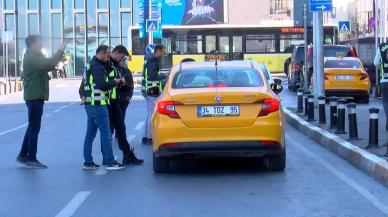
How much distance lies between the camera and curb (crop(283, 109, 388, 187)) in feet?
29.6

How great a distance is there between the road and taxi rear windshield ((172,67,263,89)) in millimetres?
1209

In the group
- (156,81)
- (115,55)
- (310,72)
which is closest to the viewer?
(115,55)

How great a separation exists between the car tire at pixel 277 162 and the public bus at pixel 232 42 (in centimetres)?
3043

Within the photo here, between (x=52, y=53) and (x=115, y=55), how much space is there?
98 centimetres

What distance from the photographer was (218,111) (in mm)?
9062

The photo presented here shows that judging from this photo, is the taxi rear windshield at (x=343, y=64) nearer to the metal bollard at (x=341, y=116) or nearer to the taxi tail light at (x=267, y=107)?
the metal bollard at (x=341, y=116)

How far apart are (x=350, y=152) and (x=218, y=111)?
2.67 metres

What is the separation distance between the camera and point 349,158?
35.2 feet

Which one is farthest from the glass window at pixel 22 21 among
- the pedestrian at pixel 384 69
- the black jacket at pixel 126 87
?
the pedestrian at pixel 384 69

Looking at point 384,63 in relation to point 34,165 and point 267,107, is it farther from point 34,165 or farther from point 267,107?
point 34,165

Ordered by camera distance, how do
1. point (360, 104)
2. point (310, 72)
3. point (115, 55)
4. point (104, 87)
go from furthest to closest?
point (310, 72) < point (360, 104) < point (115, 55) < point (104, 87)

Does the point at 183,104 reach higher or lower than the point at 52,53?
lower

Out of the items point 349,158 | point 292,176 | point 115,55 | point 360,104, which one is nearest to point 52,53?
point 115,55

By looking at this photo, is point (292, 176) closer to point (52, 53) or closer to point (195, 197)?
point (195, 197)
